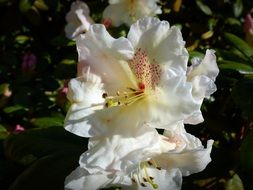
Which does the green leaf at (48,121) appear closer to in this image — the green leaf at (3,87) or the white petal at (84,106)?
the green leaf at (3,87)

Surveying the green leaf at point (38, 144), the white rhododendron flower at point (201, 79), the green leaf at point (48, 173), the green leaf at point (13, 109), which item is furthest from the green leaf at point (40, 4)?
the white rhododendron flower at point (201, 79)

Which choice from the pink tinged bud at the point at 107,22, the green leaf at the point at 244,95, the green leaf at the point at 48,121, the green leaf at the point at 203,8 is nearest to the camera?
the green leaf at the point at 244,95

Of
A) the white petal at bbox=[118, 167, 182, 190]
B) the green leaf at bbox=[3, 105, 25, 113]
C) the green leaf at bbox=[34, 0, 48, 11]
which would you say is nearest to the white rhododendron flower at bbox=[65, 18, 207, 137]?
the white petal at bbox=[118, 167, 182, 190]

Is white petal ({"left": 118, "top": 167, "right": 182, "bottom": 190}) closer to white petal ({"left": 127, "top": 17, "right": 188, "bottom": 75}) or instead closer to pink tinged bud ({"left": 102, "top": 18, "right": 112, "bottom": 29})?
white petal ({"left": 127, "top": 17, "right": 188, "bottom": 75})

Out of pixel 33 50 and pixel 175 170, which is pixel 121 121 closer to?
pixel 175 170

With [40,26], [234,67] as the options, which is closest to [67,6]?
[40,26]

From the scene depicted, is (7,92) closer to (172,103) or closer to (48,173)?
(48,173)

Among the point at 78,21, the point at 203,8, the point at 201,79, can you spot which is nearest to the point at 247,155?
the point at 201,79
